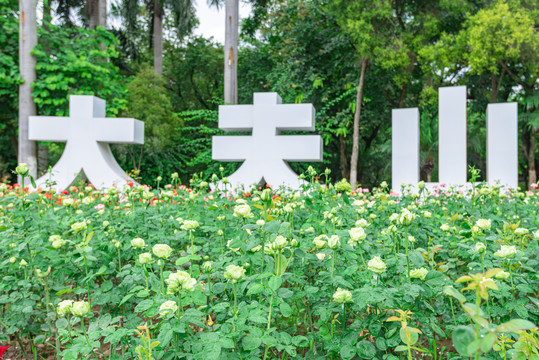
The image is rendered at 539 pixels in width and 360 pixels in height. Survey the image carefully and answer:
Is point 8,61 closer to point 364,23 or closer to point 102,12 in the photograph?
point 102,12

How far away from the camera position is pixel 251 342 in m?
1.11

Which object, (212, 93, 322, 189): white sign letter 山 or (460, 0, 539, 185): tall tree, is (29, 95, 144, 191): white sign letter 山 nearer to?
(212, 93, 322, 189): white sign letter 山

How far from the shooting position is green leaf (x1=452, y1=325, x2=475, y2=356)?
0.63 m

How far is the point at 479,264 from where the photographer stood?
4.61 ft

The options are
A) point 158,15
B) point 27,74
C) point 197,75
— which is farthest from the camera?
point 197,75

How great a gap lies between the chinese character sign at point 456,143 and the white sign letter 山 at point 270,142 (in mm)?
1405

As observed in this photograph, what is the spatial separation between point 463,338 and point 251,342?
0.62 meters

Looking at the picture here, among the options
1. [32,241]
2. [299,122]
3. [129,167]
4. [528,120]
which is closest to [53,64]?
[129,167]

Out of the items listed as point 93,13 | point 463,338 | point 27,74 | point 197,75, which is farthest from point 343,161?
point 463,338

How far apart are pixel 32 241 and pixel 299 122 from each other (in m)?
4.79

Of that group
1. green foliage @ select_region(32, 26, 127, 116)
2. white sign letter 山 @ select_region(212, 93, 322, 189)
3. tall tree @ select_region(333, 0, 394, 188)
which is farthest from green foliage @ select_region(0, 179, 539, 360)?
green foliage @ select_region(32, 26, 127, 116)

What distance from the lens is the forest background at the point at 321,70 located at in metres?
8.84

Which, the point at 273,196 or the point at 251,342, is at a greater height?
the point at 273,196

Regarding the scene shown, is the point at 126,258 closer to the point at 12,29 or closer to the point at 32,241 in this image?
the point at 32,241
